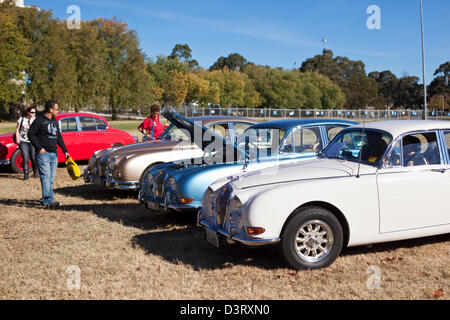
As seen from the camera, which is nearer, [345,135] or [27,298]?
[27,298]

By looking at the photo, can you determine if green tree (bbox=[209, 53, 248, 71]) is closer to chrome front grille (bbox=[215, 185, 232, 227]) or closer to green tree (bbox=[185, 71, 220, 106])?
green tree (bbox=[185, 71, 220, 106])

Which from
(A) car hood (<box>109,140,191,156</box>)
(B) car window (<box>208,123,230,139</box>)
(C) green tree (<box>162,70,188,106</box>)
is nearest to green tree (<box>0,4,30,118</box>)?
(C) green tree (<box>162,70,188,106</box>)

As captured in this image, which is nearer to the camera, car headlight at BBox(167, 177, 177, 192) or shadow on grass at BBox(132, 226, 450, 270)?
shadow on grass at BBox(132, 226, 450, 270)

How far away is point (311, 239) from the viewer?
5.00 metres

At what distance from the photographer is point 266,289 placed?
15.3 ft

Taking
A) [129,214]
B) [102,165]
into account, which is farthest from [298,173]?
[102,165]

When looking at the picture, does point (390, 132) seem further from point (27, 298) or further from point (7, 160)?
point (7, 160)

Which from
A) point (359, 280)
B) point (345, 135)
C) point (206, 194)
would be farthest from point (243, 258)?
point (345, 135)

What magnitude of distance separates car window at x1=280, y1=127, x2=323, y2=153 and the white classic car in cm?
181

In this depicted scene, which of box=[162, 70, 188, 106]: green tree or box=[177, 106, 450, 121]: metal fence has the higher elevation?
box=[162, 70, 188, 106]: green tree

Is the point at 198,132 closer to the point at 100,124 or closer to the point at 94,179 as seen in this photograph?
the point at 94,179

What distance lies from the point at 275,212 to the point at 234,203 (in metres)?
0.49

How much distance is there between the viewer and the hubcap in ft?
16.4

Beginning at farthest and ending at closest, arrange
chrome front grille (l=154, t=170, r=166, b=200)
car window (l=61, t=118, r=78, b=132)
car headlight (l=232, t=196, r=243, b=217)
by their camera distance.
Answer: car window (l=61, t=118, r=78, b=132), chrome front grille (l=154, t=170, r=166, b=200), car headlight (l=232, t=196, r=243, b=217)
